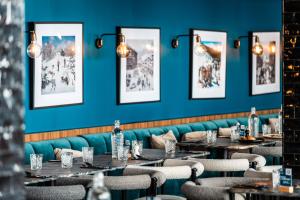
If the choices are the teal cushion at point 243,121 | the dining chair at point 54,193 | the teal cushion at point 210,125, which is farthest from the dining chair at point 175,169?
the teal cushion at point 243,121

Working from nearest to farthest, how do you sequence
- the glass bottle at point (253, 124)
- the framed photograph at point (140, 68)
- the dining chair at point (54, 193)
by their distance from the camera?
the dining chair at point (54, 193) < the framed photograph at point (140, 68) < the glass bottle at point (253, 124)

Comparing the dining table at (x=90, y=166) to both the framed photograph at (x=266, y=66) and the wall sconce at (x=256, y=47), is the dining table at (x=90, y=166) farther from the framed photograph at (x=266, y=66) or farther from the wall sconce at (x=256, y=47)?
the framed photograph at (x=266, y=66)

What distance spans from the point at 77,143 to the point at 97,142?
0.40 metres

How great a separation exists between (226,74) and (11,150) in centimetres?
1158

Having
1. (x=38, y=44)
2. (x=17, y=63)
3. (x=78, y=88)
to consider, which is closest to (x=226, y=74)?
(x=78, y=88)

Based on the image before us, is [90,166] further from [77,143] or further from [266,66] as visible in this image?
[266,66]

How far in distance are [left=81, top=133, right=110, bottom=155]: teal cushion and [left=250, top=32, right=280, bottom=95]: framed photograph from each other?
4970mm

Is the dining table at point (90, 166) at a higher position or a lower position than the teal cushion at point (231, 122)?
lower

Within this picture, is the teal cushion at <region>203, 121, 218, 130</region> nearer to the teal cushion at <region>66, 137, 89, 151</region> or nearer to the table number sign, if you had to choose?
the teal cushion at <region>66, 137, 89, 151</region>

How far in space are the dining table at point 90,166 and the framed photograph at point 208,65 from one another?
343 cm

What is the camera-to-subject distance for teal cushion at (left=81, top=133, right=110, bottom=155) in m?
9.58

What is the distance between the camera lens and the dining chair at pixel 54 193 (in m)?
6.34

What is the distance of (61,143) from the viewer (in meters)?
9.05

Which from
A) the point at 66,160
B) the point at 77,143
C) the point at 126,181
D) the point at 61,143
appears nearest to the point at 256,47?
the point at 77,143
